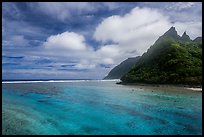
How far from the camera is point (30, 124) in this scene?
22797 millimetres

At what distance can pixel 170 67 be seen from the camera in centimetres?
10231

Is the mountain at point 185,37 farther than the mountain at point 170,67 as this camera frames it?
Yes

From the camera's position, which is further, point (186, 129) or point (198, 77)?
point (198, 77)

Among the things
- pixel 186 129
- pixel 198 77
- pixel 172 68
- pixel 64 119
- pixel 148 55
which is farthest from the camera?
pixel 148 55

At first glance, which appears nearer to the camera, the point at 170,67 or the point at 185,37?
the point at 170,67

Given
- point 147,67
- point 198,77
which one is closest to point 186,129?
point 198,77

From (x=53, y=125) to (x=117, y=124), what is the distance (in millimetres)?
6184

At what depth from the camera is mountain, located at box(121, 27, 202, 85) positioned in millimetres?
89644

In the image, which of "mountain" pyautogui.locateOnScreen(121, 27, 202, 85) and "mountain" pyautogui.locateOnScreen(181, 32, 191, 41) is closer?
"mountain" pyautogui.locateOnScreen(121, 27, 202, 85)

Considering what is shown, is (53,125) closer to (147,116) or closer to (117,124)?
(117,124)

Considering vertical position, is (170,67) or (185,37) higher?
(185,37)

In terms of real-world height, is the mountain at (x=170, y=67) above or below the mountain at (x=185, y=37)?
below

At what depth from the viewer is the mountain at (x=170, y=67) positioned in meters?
89.6

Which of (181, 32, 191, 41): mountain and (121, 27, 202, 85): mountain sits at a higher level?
(181, 32, 191, 41): mountain
